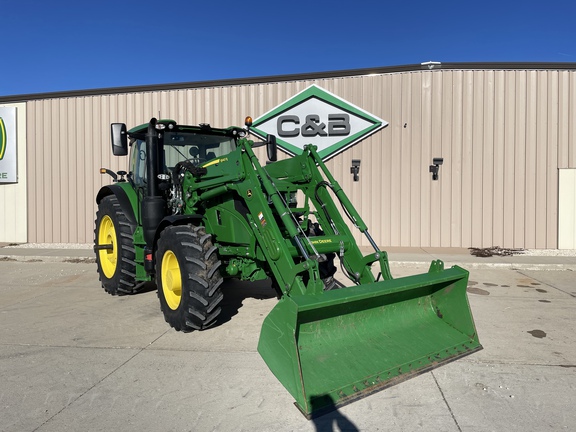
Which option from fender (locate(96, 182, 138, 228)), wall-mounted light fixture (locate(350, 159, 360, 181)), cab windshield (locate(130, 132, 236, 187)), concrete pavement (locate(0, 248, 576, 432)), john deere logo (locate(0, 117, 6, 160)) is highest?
john deere logo (locate(0, 117, 6, 160))

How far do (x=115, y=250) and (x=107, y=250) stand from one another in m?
0.28

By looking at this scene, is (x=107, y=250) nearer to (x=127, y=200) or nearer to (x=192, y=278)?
(x=127, y=200)

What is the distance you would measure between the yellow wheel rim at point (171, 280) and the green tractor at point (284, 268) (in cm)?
1

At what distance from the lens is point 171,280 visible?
452 cm

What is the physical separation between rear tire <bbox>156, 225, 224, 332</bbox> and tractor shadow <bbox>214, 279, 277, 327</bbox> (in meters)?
0.54

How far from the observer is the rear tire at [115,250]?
225 inches

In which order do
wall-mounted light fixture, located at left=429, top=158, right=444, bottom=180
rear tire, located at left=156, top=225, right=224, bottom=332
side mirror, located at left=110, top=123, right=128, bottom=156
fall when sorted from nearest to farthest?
rear tire, located at left=156, top=225, right=224, bottom=332, side mirror, located at left=110, top=123, right=128, bottom=156, wall-mounted light fixture, located at left=429, top=158, right=444, bottom=180

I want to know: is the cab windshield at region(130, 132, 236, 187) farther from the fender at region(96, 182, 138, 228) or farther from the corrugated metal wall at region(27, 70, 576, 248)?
the corrugated metal wall at region(27, 70, 576, 248)

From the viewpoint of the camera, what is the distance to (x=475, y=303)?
557 centimetres

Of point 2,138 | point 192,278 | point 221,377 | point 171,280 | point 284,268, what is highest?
point 2,138

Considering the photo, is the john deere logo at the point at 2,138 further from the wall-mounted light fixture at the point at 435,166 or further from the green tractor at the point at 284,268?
the wall-mounted light fixture at the point at 435,166

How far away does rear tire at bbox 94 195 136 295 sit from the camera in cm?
571

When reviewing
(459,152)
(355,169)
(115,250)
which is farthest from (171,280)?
(459,152)

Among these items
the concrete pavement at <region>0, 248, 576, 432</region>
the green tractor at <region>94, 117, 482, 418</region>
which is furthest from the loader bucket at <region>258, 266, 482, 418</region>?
the concrete pavement at <region>0, 248, 576, 432</region>
